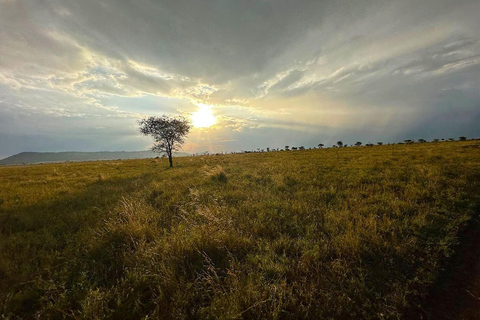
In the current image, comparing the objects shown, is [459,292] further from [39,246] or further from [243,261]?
[39,246]

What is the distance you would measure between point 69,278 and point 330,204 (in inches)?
351

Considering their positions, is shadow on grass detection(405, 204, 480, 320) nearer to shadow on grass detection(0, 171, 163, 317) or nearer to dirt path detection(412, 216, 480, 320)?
dirt path detection(412, 216, 480, 320)

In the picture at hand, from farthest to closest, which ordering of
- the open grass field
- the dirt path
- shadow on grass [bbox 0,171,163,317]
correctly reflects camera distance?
shadow on grass [bbox 0,171,163,317] → the open grass field → the dirt path

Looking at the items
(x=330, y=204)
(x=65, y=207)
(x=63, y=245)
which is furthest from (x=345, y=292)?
(x=65, y=207)

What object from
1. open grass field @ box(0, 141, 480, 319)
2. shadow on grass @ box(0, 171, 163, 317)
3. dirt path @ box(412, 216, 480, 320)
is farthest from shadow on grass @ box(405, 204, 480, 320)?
shadow on grass @ box(0, 171, 163, 317)

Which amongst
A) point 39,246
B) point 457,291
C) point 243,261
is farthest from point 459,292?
point 39,246

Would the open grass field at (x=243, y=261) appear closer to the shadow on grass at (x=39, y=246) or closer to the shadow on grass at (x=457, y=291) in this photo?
the shadow on grass at (x=39, y=246)

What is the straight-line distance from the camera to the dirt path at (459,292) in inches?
140

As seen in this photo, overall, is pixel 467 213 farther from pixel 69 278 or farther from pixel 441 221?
pixel 69 278

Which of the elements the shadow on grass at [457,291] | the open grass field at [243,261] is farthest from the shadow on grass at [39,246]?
the shadow on grass at [457,291]

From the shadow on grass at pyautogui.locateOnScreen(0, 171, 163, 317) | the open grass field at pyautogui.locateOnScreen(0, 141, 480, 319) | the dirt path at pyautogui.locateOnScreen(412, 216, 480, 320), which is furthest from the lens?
the shadow on grass at pyautogui.locateOnScreen(0, 171, 163, 317)

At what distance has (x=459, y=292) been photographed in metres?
3.99

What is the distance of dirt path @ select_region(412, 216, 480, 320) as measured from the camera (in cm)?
357

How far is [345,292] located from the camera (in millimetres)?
A: 3938
